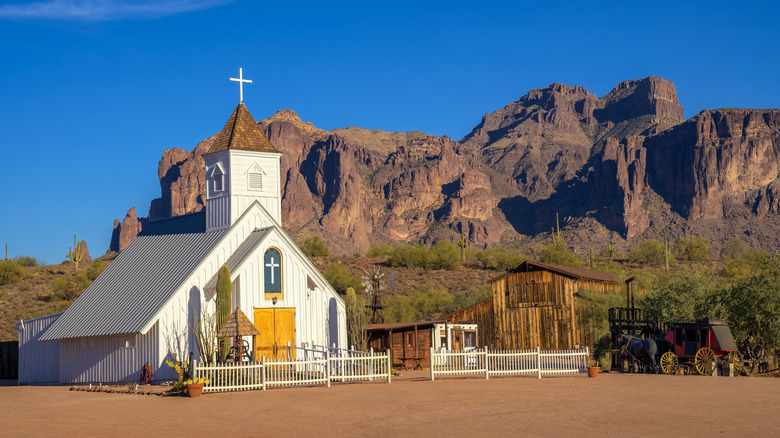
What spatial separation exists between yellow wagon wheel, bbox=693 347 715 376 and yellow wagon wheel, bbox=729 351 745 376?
0.69 meters

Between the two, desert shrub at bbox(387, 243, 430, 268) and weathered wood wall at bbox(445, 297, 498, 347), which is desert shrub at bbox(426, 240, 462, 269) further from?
weathered wood wall at bbox(445, 297, 498, 347)

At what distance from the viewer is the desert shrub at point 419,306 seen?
51906mm

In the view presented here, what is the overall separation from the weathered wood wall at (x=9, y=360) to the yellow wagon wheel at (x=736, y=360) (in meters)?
28.1

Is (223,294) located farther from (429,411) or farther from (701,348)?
(701,348)

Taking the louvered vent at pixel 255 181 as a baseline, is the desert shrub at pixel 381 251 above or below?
above

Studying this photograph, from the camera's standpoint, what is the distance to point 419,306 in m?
56.0

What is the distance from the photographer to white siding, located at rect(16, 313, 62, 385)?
98.9 feet

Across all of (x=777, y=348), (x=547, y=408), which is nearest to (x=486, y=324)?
(x=777, y=348)

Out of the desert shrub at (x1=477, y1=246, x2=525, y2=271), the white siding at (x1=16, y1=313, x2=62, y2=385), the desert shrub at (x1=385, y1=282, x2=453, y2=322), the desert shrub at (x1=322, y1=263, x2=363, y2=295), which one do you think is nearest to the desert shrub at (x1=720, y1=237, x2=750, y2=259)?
the desert shrub at (x1=477, y1=246, x2=525, y2=271)

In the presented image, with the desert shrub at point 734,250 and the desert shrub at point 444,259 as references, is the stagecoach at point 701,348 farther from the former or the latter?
the desert shrub at point 734,250

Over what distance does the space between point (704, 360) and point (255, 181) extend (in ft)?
54.9

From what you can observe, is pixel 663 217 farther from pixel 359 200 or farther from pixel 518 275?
pixel 518 275

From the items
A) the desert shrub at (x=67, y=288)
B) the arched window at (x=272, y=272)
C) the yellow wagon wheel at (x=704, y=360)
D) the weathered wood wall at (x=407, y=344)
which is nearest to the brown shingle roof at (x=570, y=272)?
the weathered wood wall at (x=407, y=344)

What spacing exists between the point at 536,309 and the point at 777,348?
41.0 ft
